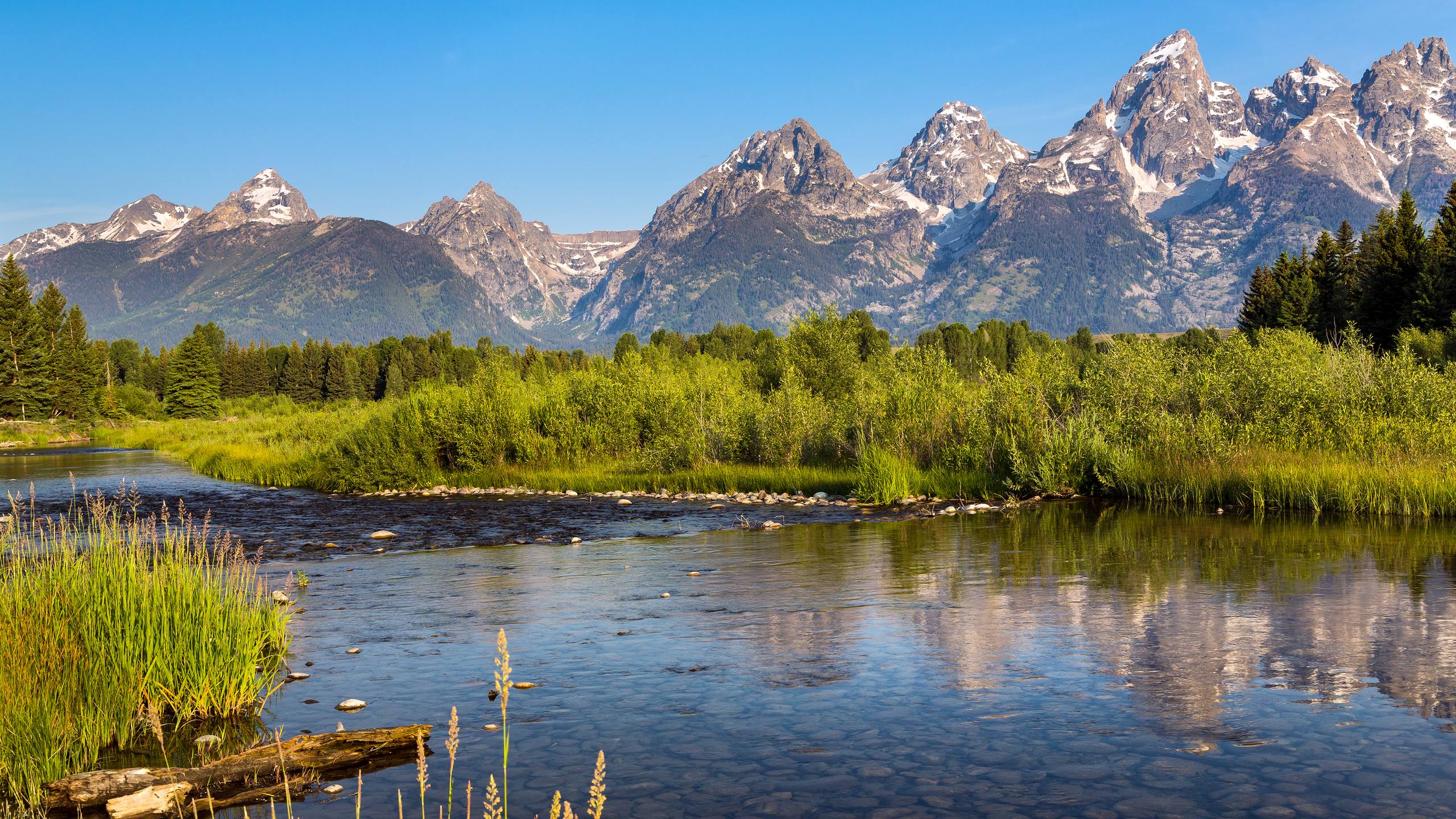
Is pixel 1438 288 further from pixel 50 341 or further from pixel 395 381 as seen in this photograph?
pixel 50 341

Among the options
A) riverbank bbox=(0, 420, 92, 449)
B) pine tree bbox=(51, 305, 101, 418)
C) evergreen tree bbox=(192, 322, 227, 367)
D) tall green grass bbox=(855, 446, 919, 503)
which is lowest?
tall green grass bbox=(855, 446, 919, 503)

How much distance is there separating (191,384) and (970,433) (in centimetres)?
12880

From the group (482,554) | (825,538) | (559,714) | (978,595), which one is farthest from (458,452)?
(559,714)

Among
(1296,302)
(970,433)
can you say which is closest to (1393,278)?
(1296,302)

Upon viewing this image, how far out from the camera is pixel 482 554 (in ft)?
83.1

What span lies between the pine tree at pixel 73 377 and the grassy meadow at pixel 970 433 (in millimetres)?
73465

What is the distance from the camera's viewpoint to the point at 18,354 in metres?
107

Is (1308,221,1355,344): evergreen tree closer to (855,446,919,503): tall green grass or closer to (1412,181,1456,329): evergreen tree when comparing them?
(1412,181,1456,329): evergreen tree

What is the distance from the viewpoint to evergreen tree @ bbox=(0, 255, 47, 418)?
10625 cm

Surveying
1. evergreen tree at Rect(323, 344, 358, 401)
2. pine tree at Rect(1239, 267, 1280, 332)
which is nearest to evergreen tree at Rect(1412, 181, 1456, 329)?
pine tree at Rect(1239, 267, 1280, 332)

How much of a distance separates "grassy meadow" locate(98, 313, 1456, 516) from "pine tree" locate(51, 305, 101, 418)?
73.5 metres

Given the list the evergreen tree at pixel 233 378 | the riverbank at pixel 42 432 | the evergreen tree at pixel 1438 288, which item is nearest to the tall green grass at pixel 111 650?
the evergreen tree at pixel 1438 288

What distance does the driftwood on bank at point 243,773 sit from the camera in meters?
8.30

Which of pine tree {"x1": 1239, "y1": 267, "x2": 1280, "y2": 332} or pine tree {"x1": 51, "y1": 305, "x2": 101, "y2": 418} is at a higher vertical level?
pine tree {"x1": 1239, "y1": 267, "x2": 1280, "y2": 332}
